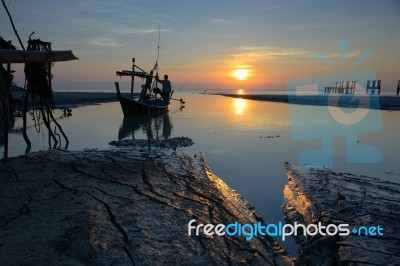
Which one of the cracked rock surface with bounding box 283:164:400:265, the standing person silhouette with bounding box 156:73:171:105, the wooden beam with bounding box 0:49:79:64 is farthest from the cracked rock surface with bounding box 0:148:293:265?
the standing person silhouette with bounding box 156:73:171:105

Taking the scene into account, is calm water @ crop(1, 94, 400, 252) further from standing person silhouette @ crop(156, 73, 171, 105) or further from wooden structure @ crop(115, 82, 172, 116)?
standing person silhouette @ crop(156, 73, 171, 105)

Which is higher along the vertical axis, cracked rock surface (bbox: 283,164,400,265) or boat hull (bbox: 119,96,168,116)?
boat hull (bbox: 119,96,168,116)

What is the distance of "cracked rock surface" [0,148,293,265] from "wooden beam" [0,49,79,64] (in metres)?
2.17

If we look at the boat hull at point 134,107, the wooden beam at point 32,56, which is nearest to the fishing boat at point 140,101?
the boat hull at point 134,107

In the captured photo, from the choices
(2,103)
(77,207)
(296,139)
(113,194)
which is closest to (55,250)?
(77,207)

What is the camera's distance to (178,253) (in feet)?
11.5

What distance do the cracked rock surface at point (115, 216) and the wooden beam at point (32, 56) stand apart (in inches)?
85.3

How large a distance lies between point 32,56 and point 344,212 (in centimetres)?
655

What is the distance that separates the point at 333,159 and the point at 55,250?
8.40 m

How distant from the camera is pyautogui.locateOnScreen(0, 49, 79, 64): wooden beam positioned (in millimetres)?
5688

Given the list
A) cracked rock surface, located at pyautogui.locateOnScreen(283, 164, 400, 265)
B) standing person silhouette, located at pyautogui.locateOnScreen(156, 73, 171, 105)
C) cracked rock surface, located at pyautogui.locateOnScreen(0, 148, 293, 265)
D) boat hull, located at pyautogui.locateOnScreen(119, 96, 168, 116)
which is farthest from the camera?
standing person silhouette, located at pyautogui.locateOnScreen(156, 73, 171, 105)

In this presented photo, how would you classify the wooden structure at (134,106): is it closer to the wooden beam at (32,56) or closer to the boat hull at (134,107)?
the boat hull at (134,107)

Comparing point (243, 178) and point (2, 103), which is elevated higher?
point (2, 103)

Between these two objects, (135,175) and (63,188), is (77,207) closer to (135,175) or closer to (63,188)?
(63,188)
